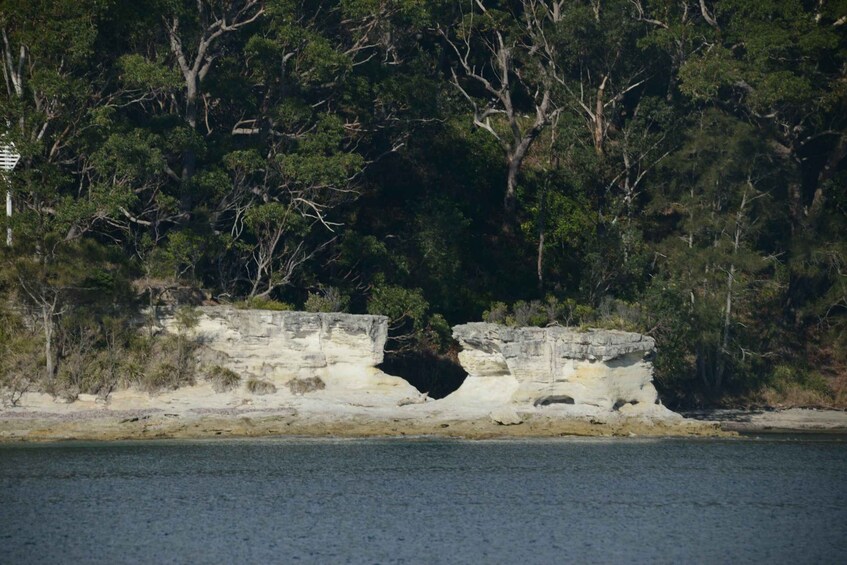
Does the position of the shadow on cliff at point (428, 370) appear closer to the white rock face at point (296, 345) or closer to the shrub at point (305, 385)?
the white rock face at point (296, 345)

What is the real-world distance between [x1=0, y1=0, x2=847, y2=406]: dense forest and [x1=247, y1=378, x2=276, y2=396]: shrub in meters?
1.89

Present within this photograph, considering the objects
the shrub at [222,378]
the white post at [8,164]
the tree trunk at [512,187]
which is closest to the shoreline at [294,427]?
the shrub at [222,378]

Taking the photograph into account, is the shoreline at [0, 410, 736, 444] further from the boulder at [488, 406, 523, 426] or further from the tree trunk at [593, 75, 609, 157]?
the tree trunk at [593, 75, 609, 157]

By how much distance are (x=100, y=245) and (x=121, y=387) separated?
419cm

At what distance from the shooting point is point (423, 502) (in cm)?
3234

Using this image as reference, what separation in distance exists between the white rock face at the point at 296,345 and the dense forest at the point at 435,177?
3.34ft

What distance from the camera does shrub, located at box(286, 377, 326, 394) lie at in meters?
41.6

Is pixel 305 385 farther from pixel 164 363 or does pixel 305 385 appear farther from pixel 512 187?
pixel 512 187

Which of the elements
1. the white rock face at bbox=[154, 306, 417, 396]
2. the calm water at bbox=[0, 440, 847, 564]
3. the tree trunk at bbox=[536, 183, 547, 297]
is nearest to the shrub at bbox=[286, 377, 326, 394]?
the white rock face at bbox=[154, 306, 417, 396]

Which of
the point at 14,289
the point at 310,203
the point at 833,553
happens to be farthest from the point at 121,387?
the point at 833,553

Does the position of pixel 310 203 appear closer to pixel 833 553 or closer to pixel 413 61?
pixel 413 61

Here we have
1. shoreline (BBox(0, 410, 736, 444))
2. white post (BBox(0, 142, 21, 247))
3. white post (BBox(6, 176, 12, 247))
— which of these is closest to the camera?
shoreline (BBox(0, 410, 736, 444))

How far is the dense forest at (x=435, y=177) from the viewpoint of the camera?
136 ft

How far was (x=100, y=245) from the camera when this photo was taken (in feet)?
138
